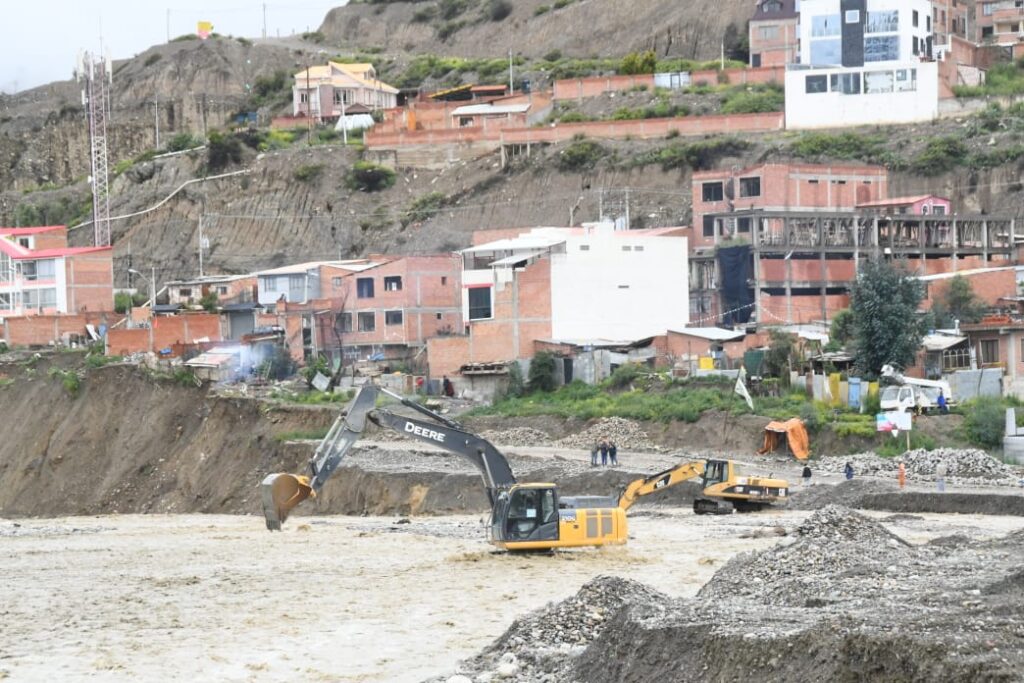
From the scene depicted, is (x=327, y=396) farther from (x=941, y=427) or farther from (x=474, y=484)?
(x=941, y=427)

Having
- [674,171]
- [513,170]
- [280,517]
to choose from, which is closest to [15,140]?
[513,170]

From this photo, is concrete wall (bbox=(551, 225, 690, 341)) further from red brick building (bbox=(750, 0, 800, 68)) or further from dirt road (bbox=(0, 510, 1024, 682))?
red brick building (bbox=(750, 0, 800, 68))

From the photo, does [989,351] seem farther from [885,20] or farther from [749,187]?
[885,20]

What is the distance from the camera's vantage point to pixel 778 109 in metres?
91.4

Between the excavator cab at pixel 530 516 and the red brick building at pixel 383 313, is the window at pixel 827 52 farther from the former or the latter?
the excavator cab at pixel 530 516

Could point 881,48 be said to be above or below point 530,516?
above

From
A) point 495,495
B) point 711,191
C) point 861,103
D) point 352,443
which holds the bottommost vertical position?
point 495,495

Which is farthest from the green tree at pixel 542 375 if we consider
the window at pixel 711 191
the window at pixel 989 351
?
the window at pixel 711 191

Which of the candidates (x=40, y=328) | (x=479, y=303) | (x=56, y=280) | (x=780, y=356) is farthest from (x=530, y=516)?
(x=56, y=280)

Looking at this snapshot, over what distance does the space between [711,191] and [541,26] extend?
53.6 m

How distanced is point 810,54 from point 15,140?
54.9 metres

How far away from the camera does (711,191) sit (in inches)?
3007

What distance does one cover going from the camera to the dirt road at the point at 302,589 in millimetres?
25250

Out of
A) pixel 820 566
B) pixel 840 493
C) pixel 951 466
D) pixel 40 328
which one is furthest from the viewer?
pixel 40 328
